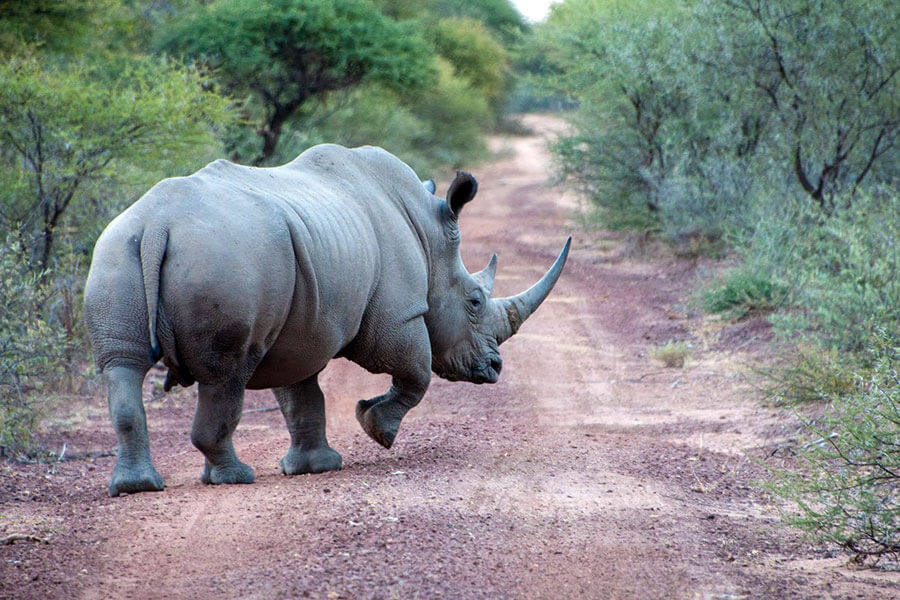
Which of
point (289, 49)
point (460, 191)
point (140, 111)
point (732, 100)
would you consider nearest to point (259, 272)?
point (460, 191)

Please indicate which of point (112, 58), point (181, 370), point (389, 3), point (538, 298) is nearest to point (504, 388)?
point (538, 298)

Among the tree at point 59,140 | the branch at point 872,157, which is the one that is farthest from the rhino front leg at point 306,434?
the branch at point 872,157

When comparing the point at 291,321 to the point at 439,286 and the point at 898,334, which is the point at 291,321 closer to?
the point at 439,286

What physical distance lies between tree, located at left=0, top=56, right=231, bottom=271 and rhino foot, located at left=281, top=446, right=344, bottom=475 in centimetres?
414

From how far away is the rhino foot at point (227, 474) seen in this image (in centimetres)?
618

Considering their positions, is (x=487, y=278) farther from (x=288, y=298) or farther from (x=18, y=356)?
(x=18, y=356)

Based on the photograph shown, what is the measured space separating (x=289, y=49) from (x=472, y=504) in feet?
48.8

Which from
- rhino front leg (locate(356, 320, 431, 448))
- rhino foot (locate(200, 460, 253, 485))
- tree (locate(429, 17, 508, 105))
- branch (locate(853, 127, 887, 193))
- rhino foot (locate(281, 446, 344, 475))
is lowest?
rhino foot (locate(281, 446, 344, 475))

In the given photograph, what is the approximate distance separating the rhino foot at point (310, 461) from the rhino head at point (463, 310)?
976 mm

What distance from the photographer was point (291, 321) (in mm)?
5953

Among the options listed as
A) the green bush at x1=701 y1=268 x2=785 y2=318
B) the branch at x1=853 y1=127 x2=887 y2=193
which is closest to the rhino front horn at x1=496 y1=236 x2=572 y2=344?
the green bush at x1=701 y1=268 x2=785 y2=318

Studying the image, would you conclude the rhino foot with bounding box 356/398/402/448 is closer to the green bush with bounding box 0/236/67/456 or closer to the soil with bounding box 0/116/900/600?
the soil with bounding box 0/116/900/600

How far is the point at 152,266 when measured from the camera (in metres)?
5.31

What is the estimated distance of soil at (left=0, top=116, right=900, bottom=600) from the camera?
14.8 ft
